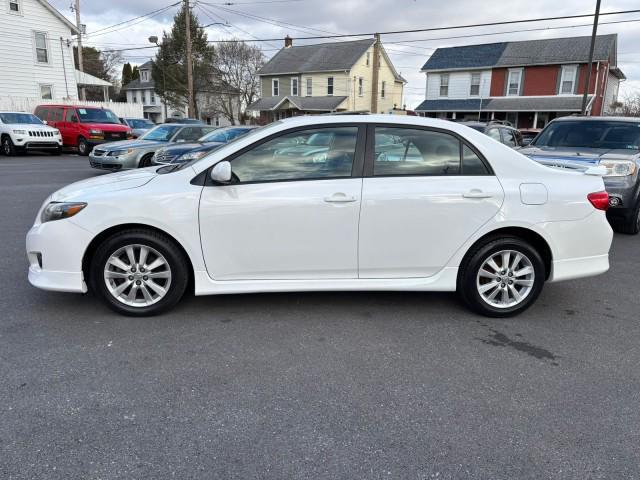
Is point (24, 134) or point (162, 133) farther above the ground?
point (162, 133)

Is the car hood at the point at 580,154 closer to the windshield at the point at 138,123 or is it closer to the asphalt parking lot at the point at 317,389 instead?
the asphalt parking lot at the point at 317,389

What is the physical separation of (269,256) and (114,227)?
4.07ft

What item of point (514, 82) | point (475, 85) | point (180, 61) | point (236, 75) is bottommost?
point (475, 85)

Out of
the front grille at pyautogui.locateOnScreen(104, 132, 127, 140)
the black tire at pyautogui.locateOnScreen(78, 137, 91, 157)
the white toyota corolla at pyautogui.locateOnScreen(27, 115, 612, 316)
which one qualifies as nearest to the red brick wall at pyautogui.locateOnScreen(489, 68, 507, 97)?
the front grille at pyautogui.locateOnScreen(104, 132, 127, 140)

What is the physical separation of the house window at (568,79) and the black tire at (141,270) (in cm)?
3415

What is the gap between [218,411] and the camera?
280cm

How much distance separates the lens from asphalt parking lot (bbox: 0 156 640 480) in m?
2.42

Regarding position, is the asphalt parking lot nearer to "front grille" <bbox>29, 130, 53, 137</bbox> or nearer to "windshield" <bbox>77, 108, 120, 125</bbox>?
"front grille" <bbox>29, 130, 53, 137</bbox>

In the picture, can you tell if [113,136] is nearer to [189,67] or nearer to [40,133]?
[40,133]

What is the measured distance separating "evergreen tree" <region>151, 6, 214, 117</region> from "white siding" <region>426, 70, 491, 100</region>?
21.6 metres

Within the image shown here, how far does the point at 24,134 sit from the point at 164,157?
10.4 meters

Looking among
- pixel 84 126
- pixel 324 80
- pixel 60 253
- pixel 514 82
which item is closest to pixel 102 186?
pixel 60 253

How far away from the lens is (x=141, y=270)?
3930mm

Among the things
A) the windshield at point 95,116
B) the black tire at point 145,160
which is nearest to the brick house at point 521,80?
the windshield at point 95,116
